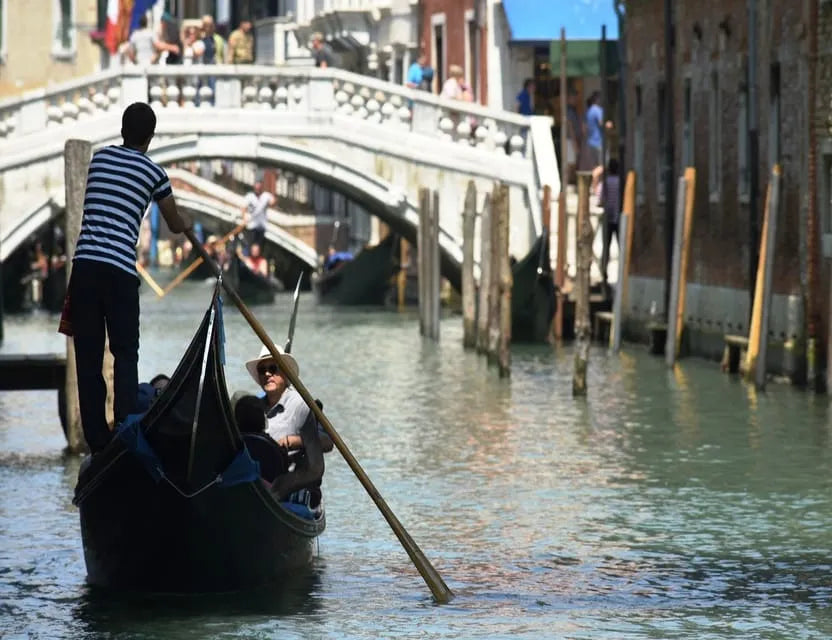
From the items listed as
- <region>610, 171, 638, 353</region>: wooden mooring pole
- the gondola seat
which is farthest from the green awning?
the gondola seat

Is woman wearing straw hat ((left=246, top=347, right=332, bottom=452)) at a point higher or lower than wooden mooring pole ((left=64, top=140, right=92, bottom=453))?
lower

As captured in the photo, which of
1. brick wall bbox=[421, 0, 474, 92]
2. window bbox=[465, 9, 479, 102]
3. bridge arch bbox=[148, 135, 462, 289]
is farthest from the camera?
brick wall bbox=[421, 0, 474, 92]

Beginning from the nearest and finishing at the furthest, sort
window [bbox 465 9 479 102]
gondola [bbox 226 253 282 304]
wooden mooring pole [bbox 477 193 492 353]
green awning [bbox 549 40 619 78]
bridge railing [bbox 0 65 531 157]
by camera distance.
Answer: wooden mooring pole [bbox 477 193 492 353] → bridge railing [bbox 0 65 531 157] → green awning [bbox 549 40 619 78] → window [bbox 465 9 479 102] → gondola [bbox 226 253 282 304]

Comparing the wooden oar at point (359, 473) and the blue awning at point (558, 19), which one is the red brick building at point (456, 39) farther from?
the wooden oar at point (359, 473)

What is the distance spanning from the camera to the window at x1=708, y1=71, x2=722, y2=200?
16812 mm

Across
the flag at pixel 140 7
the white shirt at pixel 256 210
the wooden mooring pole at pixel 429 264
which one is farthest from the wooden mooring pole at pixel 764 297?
the white shirt at pixel 256 210

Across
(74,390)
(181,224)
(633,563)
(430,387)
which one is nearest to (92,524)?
(181,224)

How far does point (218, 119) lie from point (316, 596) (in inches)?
519

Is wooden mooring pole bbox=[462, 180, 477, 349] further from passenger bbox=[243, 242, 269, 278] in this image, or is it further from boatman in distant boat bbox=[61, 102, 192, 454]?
boatman in distant boat bbox=[61, 102, 192, 454]

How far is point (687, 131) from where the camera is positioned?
17.7 meters

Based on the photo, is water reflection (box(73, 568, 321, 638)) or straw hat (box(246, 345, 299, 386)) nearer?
water reflection (box(73, 568, 321, 638))

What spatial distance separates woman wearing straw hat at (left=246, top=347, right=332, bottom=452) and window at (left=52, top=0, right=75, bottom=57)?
25595 millimetres

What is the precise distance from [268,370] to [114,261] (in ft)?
3.20

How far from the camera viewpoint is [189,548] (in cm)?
749
